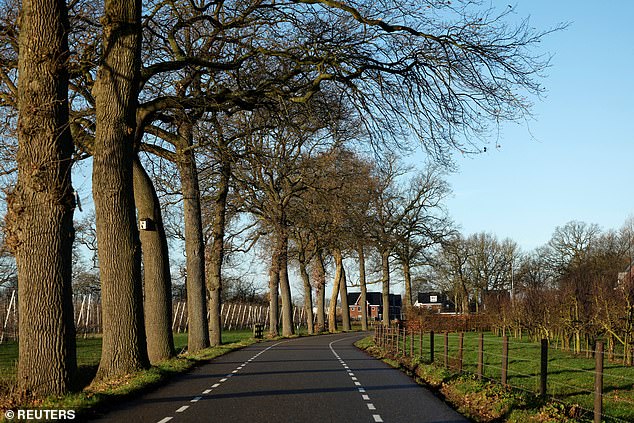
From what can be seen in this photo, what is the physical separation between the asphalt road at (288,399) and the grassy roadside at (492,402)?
47 centimetres

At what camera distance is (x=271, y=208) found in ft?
153

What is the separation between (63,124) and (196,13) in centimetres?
621

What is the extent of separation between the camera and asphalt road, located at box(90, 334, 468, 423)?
12.1 meters

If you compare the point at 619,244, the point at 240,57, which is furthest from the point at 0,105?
the point at 619,244

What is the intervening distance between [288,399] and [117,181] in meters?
6.17

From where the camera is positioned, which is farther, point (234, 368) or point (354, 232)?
point (354, 232)

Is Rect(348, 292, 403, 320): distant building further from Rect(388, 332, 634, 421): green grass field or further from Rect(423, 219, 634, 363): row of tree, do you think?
Rect(388, 332, 634, 421): green grass field

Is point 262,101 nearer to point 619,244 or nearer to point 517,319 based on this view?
point 517,319

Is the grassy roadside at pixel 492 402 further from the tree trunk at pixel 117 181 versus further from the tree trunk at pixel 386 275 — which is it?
the tree trunk at pixel 386 275

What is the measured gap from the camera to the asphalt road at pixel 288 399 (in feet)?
39.6

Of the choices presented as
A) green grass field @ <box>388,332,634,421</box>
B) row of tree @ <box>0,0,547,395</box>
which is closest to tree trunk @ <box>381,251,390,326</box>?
green grass field @ <box>388,332,634,421</box>

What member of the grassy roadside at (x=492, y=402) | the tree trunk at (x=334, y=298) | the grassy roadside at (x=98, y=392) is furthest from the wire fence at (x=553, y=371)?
the tree trunk at (x=334, y=298)

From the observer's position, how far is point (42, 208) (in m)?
14.2

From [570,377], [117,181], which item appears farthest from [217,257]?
[117,181]
